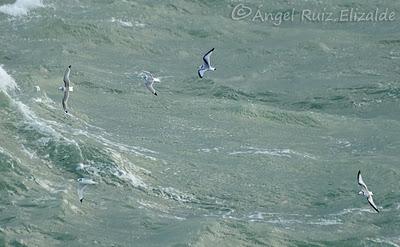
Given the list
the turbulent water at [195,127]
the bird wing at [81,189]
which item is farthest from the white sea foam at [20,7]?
the bird wing at [81,189]

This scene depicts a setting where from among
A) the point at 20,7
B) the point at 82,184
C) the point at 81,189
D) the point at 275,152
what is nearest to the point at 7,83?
the point at 82,184

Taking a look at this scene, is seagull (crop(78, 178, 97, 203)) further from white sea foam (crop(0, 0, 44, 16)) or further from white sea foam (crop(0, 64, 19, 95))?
white sea foam (crop(0, 0, 44, 16))

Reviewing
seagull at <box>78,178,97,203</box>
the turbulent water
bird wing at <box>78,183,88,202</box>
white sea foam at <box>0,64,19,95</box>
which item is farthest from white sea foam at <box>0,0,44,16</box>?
bird wing at <box>78,183,88,202</box>

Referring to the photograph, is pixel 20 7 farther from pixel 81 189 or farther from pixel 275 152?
pixel 81 189

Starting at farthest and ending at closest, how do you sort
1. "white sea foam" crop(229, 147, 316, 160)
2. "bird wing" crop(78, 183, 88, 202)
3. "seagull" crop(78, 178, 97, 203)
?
"white sea foam" crop(229, 147, 316, 160) < "seagull" crop(78, 178, 97, 203) < "bird wing" crop(78, 183, 88, 202)

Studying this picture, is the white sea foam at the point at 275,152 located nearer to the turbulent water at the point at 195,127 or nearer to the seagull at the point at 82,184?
the turbulent water at the point at 195,127

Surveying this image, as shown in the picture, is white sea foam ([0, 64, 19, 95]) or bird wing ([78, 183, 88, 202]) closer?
bird wing ([78, 183, 88, 202])

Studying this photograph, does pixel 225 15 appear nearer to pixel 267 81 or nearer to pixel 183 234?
pixel 267 81
